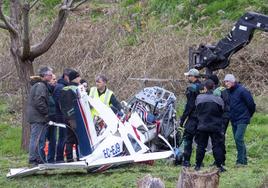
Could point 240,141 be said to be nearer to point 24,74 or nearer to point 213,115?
point 213,115

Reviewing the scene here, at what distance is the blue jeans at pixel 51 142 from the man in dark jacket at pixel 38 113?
0.11m

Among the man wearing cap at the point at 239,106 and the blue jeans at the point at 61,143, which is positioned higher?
the man wearing cap at the point at 239,106

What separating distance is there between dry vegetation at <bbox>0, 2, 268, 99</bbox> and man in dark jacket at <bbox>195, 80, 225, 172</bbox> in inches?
304

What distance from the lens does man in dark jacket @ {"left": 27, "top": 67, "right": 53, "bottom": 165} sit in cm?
1325

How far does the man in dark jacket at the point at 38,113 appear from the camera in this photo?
43.5 feet

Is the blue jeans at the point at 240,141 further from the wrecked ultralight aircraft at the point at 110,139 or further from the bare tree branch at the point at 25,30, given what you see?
the bare tree branch at the point at 25,30

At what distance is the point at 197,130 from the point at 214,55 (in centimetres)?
262

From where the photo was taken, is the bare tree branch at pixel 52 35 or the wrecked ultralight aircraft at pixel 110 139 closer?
the wrecked ultralight aircraft at pixel 110 139

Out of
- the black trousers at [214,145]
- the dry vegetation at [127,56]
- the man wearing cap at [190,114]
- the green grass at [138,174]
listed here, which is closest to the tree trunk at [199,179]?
the green grass at [138,174]

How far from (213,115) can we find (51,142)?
2916mm

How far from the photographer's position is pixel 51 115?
527 inches

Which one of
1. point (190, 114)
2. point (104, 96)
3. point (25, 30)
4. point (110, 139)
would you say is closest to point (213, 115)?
point (190, 114)

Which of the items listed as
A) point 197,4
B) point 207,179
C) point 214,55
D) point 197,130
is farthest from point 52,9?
point 207,179

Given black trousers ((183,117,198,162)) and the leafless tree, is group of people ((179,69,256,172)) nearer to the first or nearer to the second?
black trousers ((183,117,198,162))
